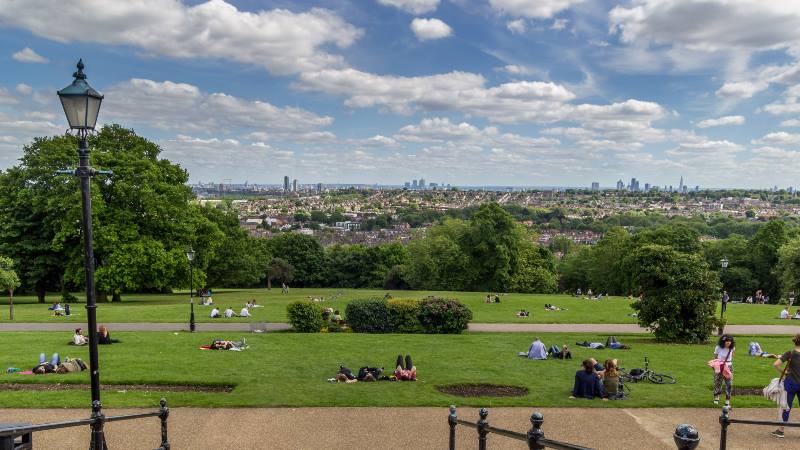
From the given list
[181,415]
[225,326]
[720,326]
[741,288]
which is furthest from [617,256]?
[181,415]

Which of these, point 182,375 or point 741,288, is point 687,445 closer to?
point 182,375

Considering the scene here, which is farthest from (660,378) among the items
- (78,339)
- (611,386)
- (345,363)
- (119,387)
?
(78,339)

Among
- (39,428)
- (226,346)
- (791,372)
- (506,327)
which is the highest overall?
(39,428)

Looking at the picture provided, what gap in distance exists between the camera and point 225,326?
95.6 ft

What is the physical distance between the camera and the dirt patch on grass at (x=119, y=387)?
50.0ft

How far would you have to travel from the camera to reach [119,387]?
51.0 ft

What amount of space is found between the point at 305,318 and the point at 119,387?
1170cm

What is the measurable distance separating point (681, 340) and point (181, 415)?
21.8m

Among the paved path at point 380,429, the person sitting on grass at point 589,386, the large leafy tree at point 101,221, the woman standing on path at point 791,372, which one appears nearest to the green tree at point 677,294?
the paved path at point 380,429

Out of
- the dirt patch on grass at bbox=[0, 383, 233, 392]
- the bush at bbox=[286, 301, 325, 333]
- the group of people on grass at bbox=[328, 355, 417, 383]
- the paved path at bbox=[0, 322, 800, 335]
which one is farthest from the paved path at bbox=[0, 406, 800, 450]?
the paved path at bbox=[0, 322, 800, 335]

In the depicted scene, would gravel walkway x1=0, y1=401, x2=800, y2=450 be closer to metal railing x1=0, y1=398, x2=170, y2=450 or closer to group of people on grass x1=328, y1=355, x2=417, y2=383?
group of people on grass x1=328, y1=355, x2=417, y2=383

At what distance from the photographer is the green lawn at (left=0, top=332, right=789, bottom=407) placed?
14297mm

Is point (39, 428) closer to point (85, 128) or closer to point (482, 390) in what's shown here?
point (85, 128)

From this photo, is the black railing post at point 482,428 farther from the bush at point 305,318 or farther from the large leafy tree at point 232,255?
the large leafy tree at point 232,255
